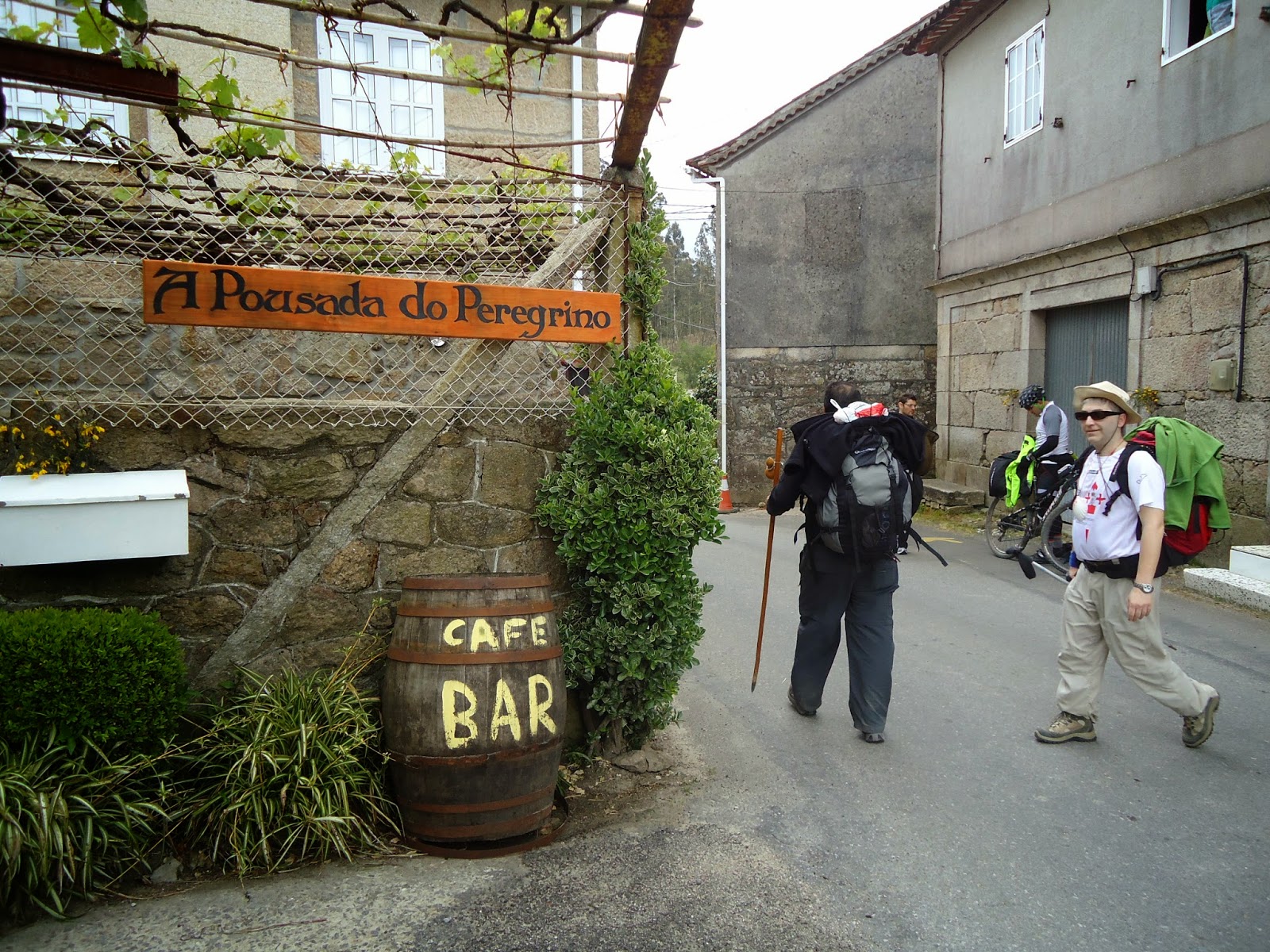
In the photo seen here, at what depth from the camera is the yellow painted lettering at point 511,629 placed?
10.6ft

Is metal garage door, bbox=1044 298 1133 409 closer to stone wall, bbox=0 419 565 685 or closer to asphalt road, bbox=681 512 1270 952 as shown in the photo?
asphalt road, bbox=681 512 1270 952

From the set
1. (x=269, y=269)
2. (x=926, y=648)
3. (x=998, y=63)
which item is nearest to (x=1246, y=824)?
(x=926, y=648)

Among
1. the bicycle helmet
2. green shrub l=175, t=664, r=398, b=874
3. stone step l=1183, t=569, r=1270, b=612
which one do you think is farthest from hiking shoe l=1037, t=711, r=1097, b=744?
the bicycle helmet

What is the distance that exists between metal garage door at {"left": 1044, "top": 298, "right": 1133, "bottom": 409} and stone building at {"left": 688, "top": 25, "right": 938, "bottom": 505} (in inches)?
155

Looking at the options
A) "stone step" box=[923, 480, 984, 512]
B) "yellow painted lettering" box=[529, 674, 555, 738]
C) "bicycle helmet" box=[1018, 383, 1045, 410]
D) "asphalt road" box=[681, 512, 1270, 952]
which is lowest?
"asphalt road" box=[681, 512, 1270, 952]

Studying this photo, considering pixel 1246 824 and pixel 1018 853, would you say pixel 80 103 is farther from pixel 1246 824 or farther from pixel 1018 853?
pixel 1246 824

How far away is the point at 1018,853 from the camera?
3311mm

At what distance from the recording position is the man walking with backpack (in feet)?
13.9

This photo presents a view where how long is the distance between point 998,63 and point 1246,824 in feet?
35.2

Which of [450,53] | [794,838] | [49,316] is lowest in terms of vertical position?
[794,838]

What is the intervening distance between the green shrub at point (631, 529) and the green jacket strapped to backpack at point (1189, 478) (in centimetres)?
213

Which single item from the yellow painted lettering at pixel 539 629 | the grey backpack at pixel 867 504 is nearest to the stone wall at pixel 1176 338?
the grey backpack at pixel 867 504

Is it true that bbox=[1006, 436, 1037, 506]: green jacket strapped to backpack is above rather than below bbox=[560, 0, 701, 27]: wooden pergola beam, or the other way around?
below

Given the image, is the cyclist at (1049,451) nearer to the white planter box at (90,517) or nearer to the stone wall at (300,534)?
the stone wall at (300,534)
